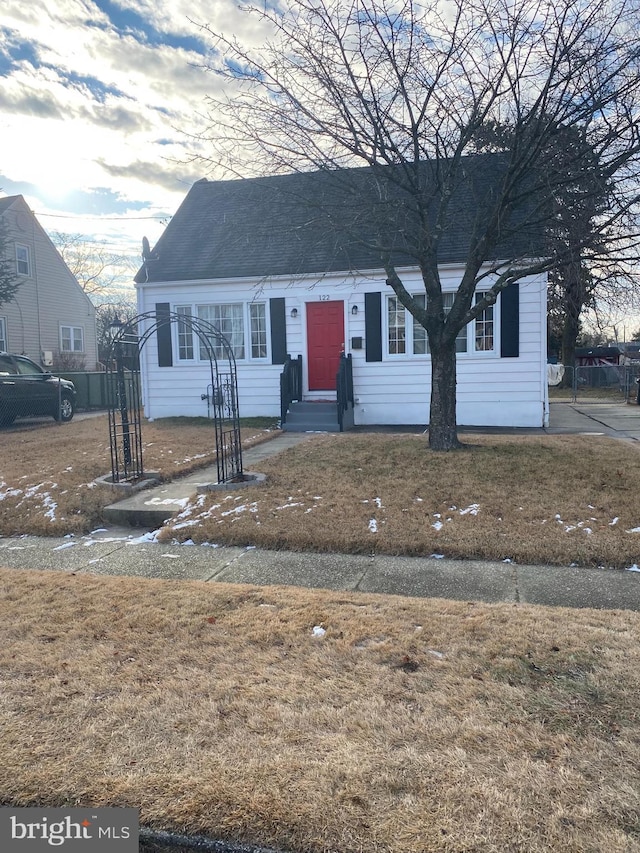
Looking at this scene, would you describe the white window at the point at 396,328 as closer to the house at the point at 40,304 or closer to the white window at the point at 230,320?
the white window at the point at 230,320

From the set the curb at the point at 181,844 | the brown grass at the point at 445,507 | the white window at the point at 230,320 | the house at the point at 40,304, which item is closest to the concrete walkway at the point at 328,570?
the brown grass at the point at 445,507

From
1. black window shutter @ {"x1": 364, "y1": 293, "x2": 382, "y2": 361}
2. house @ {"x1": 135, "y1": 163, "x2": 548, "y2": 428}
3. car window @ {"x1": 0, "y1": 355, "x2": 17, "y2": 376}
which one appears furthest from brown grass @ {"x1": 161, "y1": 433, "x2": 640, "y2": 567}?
car window @ {"x1": 0, "y1": 355, "x2": 17, "y2": 376}

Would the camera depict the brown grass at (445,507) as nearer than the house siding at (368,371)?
Yes

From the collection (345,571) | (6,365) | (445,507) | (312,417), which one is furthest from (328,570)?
(6,365)

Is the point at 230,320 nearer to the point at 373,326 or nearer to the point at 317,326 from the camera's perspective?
the point at 317,326

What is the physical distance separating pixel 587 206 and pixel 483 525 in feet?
14.4

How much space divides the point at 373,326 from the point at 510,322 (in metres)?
2.84

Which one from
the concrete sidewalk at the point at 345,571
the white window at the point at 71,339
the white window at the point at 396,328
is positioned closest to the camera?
the concrete sidewalk at the point at 345,571

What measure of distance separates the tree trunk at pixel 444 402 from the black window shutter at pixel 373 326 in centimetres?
444

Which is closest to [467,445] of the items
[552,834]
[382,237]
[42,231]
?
[382,237]

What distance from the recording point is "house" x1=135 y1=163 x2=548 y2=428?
40.6 ft

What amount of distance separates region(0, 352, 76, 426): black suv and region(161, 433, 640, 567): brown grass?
8.61 metres

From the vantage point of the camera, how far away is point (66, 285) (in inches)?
1118

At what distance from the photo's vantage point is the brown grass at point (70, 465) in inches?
258
